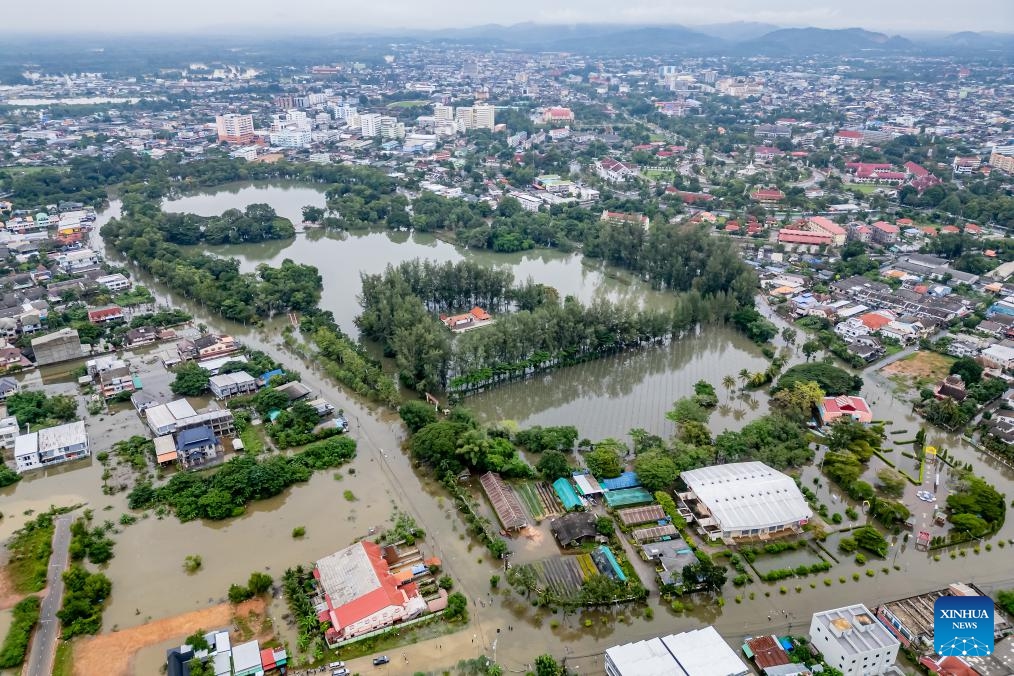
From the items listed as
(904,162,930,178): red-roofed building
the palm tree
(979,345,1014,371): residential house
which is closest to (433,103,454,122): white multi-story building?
(904,162,930,178): red-roofed building

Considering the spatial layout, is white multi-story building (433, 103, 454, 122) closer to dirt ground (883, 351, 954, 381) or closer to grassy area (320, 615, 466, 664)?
Result: dirt ground (883, 351, 954, 381)

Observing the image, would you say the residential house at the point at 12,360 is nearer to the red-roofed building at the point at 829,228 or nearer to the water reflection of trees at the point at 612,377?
the water reflection of trees at the point at 612,377

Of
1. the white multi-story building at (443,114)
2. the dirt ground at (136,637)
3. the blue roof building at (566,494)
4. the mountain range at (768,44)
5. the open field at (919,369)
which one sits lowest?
the dirt ground at (136,637)

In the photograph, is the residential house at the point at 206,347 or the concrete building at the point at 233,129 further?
the concrete building at the point at 233,129

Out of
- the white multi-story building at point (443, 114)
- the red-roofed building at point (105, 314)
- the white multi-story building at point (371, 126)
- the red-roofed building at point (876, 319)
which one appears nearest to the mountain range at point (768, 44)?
the white multi-story building at point (443, 114)

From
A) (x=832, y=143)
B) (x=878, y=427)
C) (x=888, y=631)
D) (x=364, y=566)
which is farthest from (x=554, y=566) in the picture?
(x=832, y=143)
